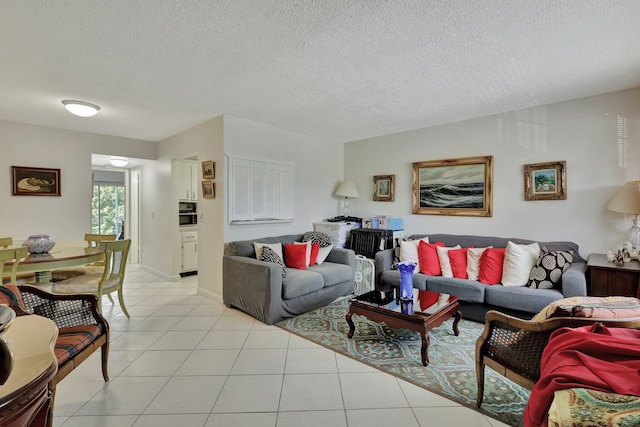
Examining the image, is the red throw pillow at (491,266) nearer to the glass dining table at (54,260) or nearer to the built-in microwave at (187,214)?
the glass dining table at (54,260)

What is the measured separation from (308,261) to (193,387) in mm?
2080

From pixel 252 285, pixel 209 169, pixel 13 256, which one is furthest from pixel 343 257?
pixel 13 256

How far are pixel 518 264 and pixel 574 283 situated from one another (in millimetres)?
486

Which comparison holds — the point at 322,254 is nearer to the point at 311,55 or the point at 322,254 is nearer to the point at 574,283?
the point at 311,55

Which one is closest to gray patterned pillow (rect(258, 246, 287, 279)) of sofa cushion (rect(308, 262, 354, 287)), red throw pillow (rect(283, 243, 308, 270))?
red throw pillow (rect(283, 243, 308, 270))

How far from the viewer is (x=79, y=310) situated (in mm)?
2111

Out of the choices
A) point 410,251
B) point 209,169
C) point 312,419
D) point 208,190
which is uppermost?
point 209,169

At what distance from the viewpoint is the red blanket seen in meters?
1.10

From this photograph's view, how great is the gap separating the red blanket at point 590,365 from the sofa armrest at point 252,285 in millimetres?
2350

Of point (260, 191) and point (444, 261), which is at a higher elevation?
point (260, 191)

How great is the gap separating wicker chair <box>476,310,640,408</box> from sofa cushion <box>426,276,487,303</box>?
140cm

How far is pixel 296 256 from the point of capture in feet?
12.8

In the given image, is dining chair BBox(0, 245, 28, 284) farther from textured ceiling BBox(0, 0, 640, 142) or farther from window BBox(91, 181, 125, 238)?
window BBox(91, 181, 125, 238)

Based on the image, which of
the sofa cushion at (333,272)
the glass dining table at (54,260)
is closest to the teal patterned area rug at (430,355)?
the sofa cushion at (333,272)
